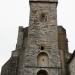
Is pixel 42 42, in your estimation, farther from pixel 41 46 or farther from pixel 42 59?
pixel 42 59

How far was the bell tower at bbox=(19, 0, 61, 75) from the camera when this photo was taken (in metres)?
18.8

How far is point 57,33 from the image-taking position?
2030 centimetres

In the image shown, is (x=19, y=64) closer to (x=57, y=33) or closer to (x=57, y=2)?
(x=57, y=33)

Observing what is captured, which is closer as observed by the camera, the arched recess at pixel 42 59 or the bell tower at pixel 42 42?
the bell tower at pixel 42 42

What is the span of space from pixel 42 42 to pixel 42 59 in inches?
50.9

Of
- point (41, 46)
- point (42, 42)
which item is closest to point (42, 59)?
point (41, 46)

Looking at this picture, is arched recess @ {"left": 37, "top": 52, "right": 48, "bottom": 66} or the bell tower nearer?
the bell tower

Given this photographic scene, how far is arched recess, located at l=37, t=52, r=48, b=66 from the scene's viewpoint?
19094 millimetres

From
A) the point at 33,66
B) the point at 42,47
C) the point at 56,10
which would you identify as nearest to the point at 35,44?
the point at 42,47

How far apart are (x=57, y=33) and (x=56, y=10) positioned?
6.21 ft

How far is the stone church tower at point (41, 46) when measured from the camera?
62.0ft

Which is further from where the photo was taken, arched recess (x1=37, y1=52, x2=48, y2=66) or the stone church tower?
arched recess (x1=37, y1=52, x2=48, y2=66)

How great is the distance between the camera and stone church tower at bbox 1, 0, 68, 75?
62.0 feet

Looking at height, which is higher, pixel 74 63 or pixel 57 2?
pixel 57 2
